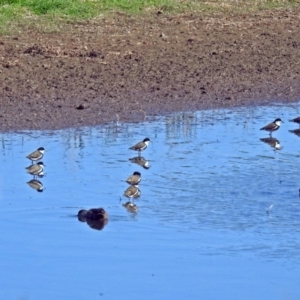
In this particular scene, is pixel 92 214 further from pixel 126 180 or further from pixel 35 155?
pixel 35 155

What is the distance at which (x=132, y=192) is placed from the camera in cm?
1116

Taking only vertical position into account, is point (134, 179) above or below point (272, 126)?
above

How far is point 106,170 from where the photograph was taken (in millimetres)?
12164

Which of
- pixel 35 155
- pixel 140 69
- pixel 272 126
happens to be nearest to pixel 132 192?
pixel 35 155

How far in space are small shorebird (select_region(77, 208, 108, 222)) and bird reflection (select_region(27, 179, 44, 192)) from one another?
1.13 meters

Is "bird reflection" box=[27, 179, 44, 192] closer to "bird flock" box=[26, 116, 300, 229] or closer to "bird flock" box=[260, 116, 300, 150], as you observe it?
"bird flock" box=[26, 116, 300, 229]

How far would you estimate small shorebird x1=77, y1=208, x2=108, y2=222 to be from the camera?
1034 centimetres

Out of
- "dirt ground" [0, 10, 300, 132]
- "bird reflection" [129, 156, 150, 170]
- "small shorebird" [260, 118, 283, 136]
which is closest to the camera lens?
"bird reflection" [129, 156, 150, 170]

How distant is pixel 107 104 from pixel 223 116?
148cm

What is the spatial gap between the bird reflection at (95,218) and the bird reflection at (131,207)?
0.45 meters

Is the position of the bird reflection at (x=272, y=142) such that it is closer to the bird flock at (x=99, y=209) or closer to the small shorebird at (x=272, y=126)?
the small shorebird at (x=272, y=126)

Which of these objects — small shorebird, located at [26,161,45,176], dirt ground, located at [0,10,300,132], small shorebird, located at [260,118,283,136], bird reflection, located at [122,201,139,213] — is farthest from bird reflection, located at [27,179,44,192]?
small shorebird, located at [260,118,283,136]

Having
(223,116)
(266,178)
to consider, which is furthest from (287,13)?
(266,178)

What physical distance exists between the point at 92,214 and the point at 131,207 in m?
0.68
